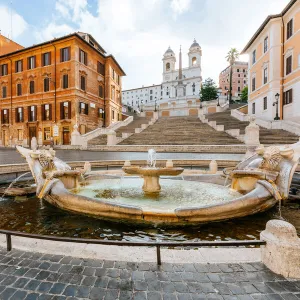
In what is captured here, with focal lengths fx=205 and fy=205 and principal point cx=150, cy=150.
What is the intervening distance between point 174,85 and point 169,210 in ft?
277

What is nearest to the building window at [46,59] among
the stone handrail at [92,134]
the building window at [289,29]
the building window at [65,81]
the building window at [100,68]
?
the building window at [65,81]

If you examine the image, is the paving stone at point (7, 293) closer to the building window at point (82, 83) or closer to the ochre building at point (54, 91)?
the ochre building at point (54, 91)

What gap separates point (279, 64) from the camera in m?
27.6

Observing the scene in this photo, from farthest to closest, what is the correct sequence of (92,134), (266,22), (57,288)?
(266,22)
(92,134)
(57,288)

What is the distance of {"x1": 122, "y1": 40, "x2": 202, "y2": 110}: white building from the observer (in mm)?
74319

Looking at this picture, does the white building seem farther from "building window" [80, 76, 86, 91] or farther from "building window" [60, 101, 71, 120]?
"building window" [60, 101, 71, 120]

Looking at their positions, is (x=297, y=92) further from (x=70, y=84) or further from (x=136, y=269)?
(x=70, y=84)

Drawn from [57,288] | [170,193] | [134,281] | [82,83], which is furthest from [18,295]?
[82,83]

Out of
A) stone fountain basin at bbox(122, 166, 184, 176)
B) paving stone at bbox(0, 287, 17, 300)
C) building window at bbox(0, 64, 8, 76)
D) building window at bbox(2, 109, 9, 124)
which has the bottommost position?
paving stone at bbox(0, 287, 17, 300)

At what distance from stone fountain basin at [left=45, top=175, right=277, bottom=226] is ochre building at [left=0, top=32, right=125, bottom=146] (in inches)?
1154

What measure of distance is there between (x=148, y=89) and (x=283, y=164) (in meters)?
107

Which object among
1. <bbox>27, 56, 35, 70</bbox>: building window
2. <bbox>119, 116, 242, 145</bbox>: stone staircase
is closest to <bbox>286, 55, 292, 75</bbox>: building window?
<bbox>119, 116, 242, 145</bbox>: stone staircase

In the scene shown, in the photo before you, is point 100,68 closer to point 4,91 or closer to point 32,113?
point 32,113

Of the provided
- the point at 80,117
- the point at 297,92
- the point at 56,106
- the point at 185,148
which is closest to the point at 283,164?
the point at 185,148
